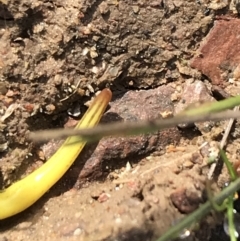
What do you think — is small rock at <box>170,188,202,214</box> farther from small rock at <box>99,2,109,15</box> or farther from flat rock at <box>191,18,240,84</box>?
small rock at <box>99,2,109,15</box>

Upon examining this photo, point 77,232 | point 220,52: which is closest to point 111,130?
point 77,232

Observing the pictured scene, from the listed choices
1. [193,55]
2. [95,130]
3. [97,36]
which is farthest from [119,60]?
[95,130]

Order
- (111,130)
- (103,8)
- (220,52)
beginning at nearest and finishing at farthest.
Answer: (111,130) < (103,8) < (220,52)

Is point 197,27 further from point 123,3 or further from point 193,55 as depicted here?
point 123,3

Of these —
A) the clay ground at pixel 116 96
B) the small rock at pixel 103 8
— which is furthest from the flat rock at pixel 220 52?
the small rock at pixel 103 8

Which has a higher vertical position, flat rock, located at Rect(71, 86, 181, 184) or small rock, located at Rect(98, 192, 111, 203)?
flat rock, located at Rect(71, 86, 181, 184)

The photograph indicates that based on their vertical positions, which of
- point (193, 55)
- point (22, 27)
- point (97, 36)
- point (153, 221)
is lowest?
point (153, 221)

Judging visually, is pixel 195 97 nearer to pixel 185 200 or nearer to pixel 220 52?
pixel 220 52

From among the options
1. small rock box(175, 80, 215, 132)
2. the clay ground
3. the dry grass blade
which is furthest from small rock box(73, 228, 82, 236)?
the dry grass blade
